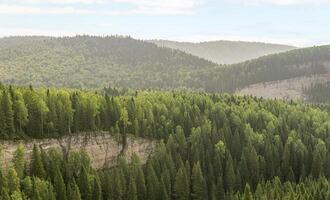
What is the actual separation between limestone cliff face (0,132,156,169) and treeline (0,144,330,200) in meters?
3.00

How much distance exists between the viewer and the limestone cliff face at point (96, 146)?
488 feet

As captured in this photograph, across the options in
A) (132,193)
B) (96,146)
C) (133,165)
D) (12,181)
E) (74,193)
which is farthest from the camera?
(96,146)

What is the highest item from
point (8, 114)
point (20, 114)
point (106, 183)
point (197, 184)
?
point (8, 114)

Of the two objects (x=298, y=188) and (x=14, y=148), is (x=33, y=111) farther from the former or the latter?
(x=298, y=188)

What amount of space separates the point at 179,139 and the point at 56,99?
50374 mm

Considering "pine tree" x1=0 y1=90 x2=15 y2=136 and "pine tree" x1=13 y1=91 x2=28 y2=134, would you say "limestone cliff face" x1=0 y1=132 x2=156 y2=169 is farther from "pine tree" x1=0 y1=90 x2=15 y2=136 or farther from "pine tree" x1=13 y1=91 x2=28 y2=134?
"pine tree" x1=13 y1=91 x2=28 y2=134

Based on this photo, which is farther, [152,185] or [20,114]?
[152,185]

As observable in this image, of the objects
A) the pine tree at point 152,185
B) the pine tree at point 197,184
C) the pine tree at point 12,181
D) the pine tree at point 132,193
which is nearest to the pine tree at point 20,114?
the pine tree at point 12,181

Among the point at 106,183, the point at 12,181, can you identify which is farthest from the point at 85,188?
the point at 12,181

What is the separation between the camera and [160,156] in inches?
7195

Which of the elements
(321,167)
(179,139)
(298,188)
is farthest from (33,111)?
(321,167)

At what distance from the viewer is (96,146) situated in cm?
17250

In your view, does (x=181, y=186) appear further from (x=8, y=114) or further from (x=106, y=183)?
(x=8, y=114)

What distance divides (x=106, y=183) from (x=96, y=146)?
2232cm
